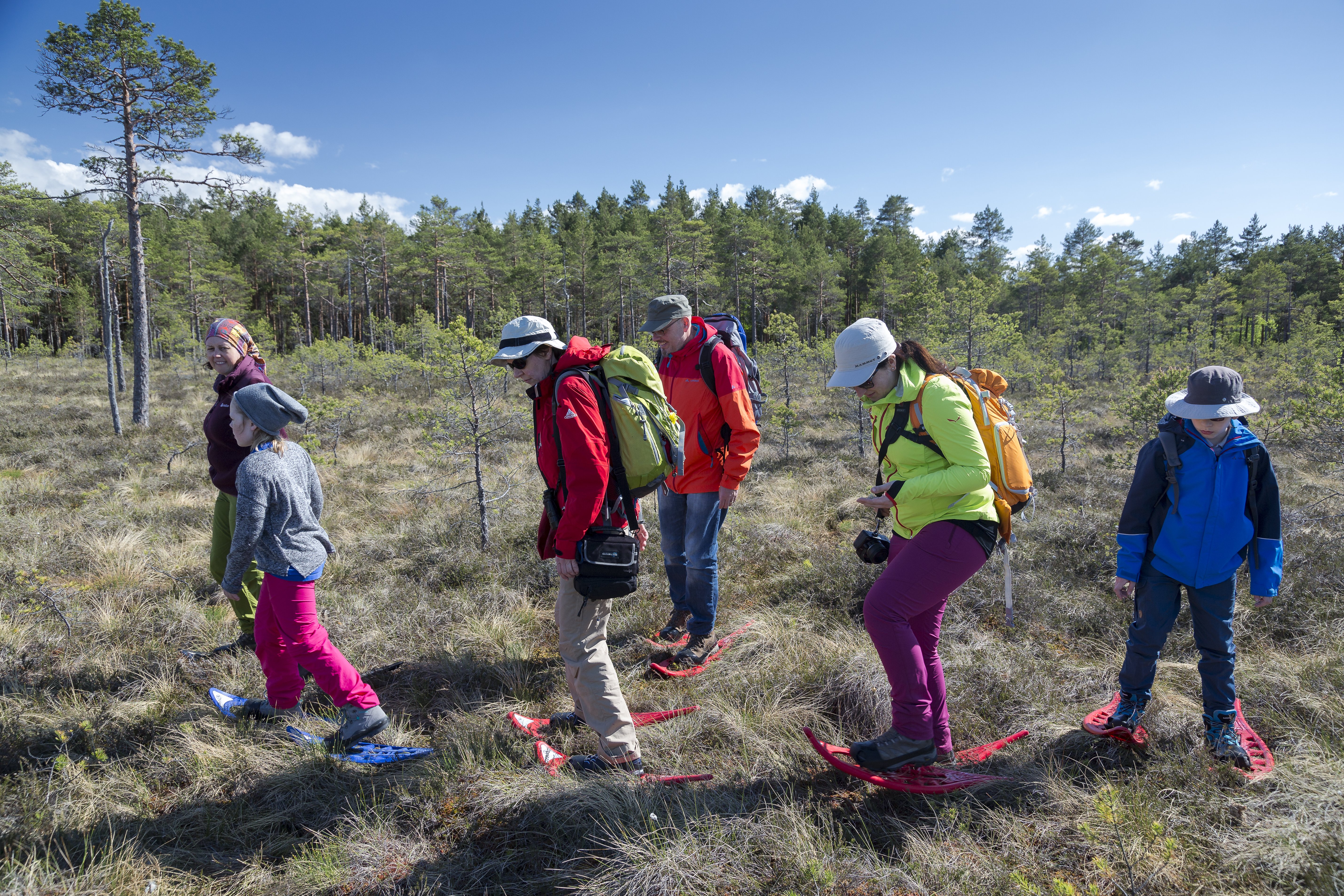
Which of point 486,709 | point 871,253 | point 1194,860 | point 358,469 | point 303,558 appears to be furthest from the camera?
point 871,253

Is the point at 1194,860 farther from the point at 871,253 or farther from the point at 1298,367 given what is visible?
the point at 871,253

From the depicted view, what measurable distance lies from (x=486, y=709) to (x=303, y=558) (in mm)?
1221

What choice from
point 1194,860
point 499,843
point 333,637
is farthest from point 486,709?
point 1194,860

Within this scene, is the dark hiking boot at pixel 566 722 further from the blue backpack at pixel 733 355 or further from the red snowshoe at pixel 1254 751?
the red snowshoe at pixel 1254 751

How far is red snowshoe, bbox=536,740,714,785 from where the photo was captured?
2471mm

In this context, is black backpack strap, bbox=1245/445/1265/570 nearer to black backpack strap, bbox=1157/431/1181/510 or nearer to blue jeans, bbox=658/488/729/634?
black backpack strap, bbox=1157/431/1181/510

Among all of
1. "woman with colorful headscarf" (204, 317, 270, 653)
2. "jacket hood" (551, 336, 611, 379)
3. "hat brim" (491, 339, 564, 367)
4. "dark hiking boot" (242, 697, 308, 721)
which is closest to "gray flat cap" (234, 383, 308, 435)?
"woman with colorful headscarf" (204, 317, 270, 653)

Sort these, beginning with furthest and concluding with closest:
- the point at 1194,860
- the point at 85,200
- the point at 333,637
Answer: the point at 85,200 → the point at 333,637 → the point at 1194,860

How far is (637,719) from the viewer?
303 centimetres

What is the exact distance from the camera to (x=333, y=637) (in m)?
3.93

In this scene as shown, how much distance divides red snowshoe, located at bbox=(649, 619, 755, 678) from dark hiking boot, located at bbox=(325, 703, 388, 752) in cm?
147

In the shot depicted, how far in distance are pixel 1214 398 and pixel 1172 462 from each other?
30 cm

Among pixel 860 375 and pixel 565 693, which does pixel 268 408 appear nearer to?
pixel 565 693

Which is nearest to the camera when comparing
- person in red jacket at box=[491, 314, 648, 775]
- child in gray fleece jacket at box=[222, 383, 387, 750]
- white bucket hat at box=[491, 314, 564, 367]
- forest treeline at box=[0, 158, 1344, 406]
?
person in red jacket at box=[491, 314, 648, 775]
